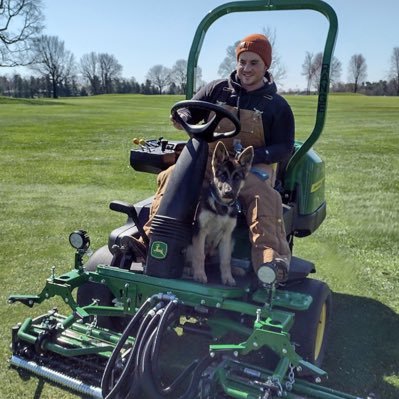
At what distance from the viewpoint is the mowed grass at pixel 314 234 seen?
11.4 feet

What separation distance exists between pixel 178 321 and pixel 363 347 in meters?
1.54

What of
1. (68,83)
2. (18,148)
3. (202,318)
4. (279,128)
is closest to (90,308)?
(202,318)

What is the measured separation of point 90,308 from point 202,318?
2.06 feet

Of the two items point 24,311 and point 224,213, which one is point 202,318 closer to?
point 224,213

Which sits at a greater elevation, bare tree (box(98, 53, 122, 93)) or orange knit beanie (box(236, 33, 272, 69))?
bare tree (box(98, 53, 122, 93))

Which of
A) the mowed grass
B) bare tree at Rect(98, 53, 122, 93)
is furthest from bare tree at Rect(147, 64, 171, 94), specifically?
the mowed grass

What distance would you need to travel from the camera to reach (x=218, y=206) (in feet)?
9.39

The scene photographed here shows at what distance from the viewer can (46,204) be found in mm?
7578

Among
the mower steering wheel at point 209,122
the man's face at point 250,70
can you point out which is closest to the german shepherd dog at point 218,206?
the mower steering wheel at point 209,122

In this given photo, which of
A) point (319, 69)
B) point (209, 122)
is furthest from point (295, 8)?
point (209, 122)

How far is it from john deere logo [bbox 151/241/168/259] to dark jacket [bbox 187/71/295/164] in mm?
925

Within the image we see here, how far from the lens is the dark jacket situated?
340 cm

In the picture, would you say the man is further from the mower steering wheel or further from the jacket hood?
the mower steering wheel

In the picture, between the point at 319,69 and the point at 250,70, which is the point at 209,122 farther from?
the point at 319,69
